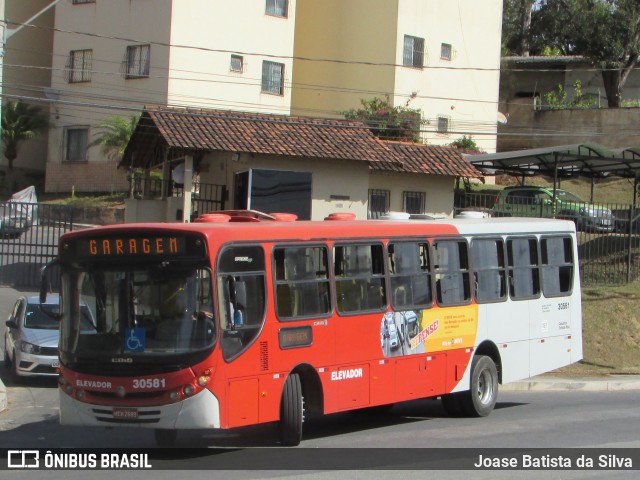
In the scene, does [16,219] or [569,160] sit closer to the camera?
[16,219]

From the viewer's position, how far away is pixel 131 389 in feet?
34.7

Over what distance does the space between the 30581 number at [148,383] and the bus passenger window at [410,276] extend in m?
3.98

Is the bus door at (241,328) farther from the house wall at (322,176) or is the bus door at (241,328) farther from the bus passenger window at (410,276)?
the house wall at (322,176)

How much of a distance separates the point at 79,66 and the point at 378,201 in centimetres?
1928

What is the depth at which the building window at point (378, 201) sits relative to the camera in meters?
30.4

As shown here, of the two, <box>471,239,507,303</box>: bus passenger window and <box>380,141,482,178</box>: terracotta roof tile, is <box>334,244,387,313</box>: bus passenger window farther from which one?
<box>380,141,482,178</box>: terracotta roof tile

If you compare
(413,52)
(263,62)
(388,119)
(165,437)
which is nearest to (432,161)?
(388,119)

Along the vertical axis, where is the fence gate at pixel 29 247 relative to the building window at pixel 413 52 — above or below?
below

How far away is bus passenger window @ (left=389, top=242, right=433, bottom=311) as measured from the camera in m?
13.4

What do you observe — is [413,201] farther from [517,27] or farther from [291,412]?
[517,27]

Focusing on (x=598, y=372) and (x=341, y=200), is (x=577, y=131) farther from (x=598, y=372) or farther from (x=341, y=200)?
(x=598, y=372)

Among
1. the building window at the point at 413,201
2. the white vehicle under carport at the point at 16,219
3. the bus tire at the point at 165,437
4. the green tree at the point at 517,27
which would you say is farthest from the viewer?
the green tree at the point at 517,27

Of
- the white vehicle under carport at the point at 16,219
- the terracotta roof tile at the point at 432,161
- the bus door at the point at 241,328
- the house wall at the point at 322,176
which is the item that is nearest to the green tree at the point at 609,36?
the terracotta roof tile at the point at 432,161

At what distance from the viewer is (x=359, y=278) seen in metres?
12.8
